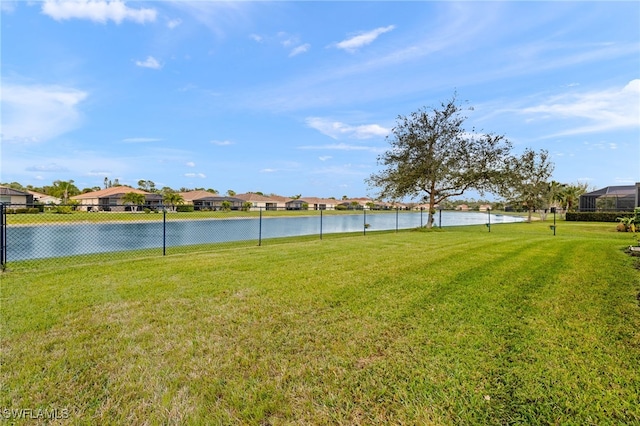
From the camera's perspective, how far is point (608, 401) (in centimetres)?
178

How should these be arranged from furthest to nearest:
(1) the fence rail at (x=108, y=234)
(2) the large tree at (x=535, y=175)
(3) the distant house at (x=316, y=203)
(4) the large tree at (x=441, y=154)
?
1. (3) the distant house at (x=316, y=203)
2. (2) the large tree at (x=535, y=175)
3. (4) the large tree at (x=441, y=154)
4. (1) the fence rail at (x=108, y=234)

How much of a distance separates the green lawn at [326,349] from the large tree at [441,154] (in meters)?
13.1

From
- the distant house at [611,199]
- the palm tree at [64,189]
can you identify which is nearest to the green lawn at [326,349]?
the distant house at [611,199]

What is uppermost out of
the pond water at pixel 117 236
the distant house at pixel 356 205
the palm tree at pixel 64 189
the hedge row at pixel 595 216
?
the palm tree at pixel 64 189

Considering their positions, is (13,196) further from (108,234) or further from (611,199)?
(611,199)

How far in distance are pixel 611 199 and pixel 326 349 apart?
40.2 metres

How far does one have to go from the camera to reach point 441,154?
17328mm

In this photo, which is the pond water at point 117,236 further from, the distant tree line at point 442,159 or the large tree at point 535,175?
the large tree at point 535,175

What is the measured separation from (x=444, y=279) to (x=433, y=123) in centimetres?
1512

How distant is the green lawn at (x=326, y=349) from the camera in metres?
1.79

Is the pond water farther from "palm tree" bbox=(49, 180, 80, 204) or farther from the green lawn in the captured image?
"palm tree" bbox=(49, 180, 80, 204)

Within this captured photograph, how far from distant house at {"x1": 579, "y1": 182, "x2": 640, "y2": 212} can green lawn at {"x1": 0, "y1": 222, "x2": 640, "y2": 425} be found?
3458 centimetres

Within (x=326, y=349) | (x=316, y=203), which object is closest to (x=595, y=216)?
(x=326, y=349)

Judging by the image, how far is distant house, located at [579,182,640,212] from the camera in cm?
2908
